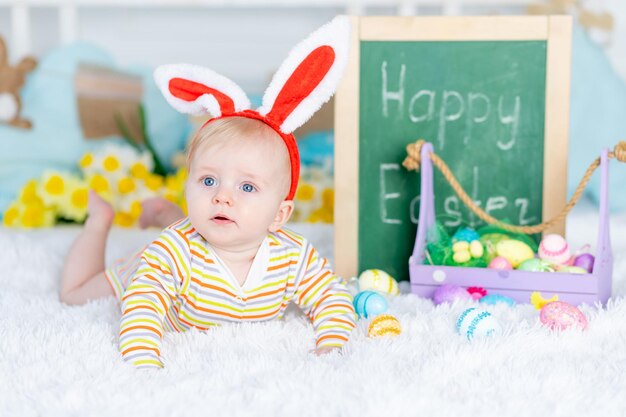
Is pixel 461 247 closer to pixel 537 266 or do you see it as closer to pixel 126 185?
pixel 537 266

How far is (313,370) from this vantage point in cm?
108

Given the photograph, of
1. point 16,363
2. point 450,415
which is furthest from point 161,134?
point 450,415

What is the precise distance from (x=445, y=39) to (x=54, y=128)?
4.47ft

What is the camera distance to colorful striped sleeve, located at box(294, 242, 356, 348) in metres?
1.25

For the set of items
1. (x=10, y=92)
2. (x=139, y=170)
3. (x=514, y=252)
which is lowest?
(x=514, y=252)

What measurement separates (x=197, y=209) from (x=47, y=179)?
1.14m

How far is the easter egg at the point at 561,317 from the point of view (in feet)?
4.13

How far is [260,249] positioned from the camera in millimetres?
1288

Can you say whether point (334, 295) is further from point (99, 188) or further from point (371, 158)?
point (99, 188)

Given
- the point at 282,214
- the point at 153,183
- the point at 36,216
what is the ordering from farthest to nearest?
the point at 153,183
the point at 36,216
the point at 282,214

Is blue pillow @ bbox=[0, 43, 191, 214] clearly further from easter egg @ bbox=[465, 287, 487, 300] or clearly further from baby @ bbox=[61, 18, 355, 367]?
easter egg @ bbox=[465, 287, 487, 300]

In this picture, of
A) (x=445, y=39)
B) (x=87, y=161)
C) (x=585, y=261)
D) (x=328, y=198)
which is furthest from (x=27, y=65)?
(x=585, y=261)

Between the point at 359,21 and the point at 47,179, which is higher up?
the point at 359,21

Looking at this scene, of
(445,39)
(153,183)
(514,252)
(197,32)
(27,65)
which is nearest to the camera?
(514,252)
